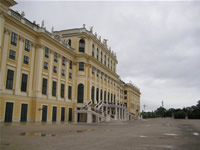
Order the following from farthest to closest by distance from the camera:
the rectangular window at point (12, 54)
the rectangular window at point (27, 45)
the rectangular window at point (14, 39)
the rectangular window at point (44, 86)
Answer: the rectangular window at point (44, 86) < the rectangular window at point (27, 45) < the rectangular window at point (14, 39) < the rectangular window at point (12, 54)

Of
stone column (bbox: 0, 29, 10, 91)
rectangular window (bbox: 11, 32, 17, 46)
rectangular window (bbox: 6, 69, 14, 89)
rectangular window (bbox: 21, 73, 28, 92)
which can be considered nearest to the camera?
stone column (bbox: 0, 29, 10, 91)

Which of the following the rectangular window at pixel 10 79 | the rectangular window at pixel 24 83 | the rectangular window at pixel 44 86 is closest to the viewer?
the rectangular window at pixel 10 79

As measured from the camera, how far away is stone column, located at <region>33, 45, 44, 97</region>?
33084mm

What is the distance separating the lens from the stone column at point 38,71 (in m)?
33.1

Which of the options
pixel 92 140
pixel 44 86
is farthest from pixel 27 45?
pixel 92 140

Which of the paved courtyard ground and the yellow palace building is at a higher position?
the yellow palace building

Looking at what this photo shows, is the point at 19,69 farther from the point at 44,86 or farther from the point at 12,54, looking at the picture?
the point at 44,86

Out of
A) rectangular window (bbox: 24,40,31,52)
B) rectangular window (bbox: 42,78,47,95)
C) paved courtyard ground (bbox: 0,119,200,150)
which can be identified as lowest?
paved courtyard ground (bbox: 0,119,200,150)

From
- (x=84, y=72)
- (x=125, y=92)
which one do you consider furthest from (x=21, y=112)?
(x=125, y=92)

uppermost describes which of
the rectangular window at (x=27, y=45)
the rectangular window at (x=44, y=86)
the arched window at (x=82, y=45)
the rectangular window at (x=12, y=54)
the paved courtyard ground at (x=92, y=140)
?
the arched window at (x=82, y=45)

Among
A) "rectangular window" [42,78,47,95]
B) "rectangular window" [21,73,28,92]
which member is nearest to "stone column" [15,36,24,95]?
"rectangular window" [21,73,28,92]

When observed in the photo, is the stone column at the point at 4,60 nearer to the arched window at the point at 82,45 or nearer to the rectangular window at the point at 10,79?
the rectangular window at the point at 10,79

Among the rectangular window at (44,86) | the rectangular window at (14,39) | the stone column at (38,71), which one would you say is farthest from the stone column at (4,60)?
the rectangular window at (44,86)

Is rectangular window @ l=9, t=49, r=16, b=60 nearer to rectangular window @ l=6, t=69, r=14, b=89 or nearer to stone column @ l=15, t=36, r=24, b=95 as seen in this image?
stone column @ l=15, t=36, r=24, b=95
